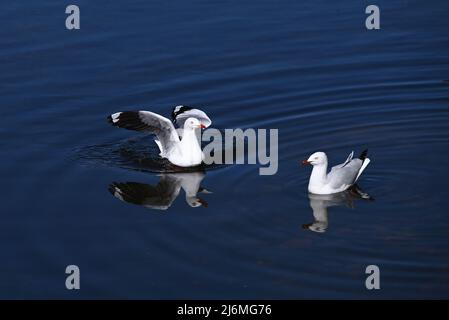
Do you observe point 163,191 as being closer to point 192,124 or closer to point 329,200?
point 192,124

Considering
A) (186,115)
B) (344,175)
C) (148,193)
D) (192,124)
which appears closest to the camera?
(344,175)

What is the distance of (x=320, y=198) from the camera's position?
17.2 metres

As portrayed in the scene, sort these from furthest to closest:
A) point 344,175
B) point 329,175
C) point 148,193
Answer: point 148,193
point 329,175
point 344,175

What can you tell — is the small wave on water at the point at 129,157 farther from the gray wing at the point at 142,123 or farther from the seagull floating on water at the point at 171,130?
the gray wing at the point at 142,123

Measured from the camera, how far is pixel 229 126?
20297 millimetres

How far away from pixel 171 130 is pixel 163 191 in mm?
1586

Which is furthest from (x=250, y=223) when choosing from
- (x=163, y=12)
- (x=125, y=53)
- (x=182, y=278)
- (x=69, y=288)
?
(x=163, y=12)

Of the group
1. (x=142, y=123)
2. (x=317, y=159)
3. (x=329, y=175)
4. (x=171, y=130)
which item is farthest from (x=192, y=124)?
(x=329, y=175)

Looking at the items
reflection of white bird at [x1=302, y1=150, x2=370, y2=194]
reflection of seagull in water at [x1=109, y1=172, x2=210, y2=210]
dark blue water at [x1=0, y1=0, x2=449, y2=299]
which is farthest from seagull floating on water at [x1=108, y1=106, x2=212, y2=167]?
reflection of white bird at [x1=302, y1=150, x2=370, y2=194]

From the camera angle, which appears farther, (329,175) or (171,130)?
(171,130)

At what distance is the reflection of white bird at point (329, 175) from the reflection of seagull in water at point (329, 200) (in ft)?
0.27

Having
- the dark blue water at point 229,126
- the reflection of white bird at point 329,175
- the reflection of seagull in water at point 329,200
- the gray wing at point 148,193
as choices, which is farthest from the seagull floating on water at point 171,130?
the reflection of seagull in water at point 329,200

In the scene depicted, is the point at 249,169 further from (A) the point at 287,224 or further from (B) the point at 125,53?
(B) the point at 125,53

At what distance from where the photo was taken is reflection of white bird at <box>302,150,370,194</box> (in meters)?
17.2
